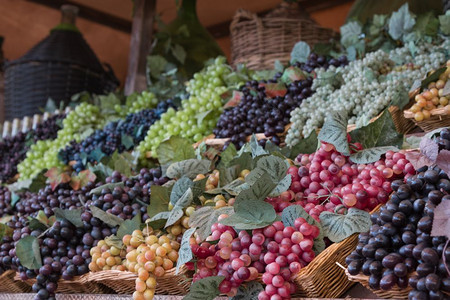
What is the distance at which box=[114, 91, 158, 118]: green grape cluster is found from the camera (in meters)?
2.47

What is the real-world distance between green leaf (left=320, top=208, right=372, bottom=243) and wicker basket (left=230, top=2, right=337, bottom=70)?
1.51 metres

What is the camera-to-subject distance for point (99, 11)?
4.27 metres

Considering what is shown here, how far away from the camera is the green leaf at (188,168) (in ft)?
5.40

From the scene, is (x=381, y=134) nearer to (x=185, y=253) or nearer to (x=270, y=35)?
(x=185, y=253)

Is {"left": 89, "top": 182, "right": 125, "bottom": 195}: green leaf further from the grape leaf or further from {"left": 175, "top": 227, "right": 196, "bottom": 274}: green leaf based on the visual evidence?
the grape leaf

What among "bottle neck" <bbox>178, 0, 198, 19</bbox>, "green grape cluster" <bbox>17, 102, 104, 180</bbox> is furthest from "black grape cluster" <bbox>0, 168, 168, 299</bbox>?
"bottle neck" <bbox>178, 0, 198, 19</bbox>

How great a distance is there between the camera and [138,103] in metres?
2.48

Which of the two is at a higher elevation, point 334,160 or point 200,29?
point 200,29

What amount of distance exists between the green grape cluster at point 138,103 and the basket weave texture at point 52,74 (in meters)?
0.62

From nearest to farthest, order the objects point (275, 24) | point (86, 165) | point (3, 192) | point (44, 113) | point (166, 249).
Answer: point (166, 249) < point (86, 165) < point (3, 192) < point (275, 24) < point (44, 113)

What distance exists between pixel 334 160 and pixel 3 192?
5.48 feet

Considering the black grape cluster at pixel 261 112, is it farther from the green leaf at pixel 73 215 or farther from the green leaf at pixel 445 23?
the green leaf at pixel 73 215

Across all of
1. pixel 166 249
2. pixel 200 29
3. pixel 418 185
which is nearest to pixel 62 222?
pixel 166 249

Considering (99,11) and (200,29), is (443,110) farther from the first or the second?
(99,11)
